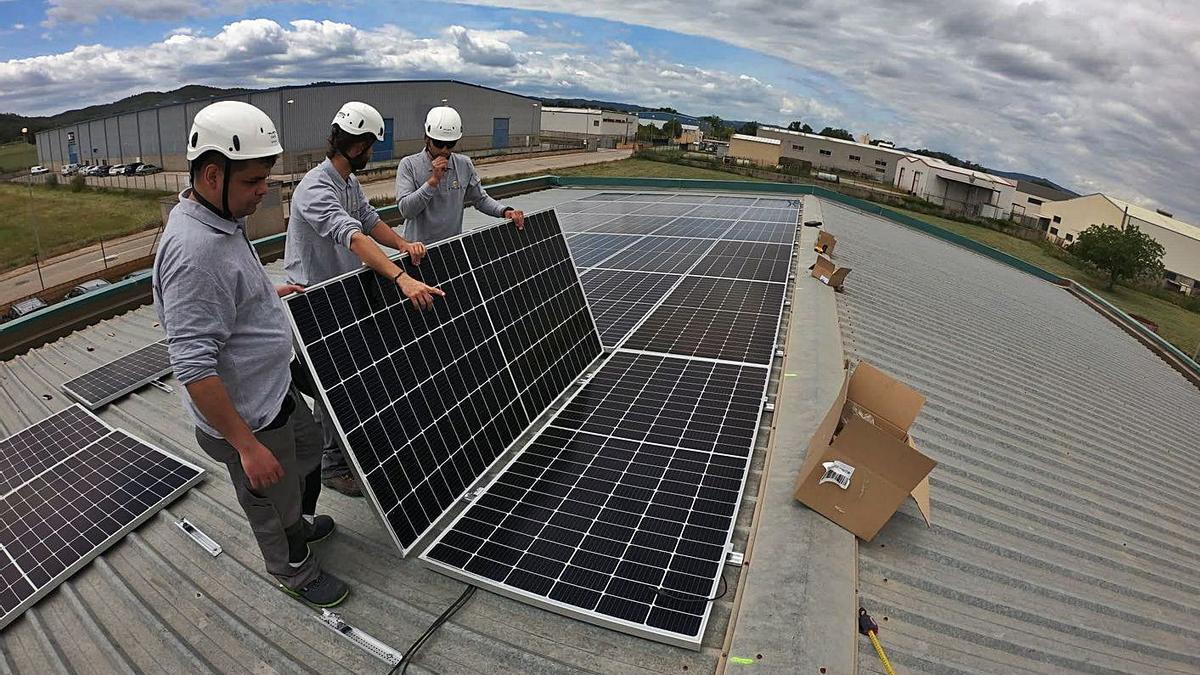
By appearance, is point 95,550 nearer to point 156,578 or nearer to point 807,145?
point 156,578

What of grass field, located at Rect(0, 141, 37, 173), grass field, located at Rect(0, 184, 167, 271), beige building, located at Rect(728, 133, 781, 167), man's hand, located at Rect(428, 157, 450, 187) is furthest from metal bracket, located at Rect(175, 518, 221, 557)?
beige building, located at Rect(728, 133, 781, 167)

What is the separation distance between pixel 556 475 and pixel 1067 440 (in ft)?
23.8

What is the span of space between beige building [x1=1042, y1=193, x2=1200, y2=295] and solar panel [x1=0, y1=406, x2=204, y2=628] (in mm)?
79195

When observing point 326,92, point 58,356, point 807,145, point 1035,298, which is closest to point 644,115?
point 807,145

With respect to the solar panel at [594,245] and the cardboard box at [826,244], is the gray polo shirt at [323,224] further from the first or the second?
the cardboard box at [826,244]

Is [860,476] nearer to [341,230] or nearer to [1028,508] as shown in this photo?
[1028,508]

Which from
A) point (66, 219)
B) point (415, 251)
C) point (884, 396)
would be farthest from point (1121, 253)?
→ point (66, 219)

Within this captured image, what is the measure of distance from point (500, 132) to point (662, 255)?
64851mm

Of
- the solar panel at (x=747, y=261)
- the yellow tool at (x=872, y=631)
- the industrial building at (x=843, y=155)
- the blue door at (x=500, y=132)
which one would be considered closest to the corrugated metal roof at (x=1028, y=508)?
the yellow tool at (x=872, y=631)

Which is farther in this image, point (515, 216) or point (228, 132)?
point (515, 216)

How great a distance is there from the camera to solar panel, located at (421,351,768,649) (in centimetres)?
401

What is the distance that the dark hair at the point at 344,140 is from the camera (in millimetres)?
4918

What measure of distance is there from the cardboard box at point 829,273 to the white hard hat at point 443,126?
7.96 metres

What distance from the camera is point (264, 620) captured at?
3.97 m
